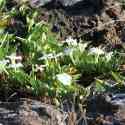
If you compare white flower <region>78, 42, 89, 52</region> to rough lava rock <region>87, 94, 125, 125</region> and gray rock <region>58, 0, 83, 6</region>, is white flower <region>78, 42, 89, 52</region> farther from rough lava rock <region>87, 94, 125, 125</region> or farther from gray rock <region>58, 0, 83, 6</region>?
rough lava rock <region>87, 94, 125, 125</region>

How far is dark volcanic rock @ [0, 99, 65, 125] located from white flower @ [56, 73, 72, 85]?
0.31 meters

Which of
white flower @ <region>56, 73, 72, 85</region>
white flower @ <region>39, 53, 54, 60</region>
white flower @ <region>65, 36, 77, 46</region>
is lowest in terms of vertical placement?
white flower @ <region>56, 73, 72, 85</region>

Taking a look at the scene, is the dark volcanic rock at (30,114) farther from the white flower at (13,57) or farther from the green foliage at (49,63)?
the white flower at (13,57)

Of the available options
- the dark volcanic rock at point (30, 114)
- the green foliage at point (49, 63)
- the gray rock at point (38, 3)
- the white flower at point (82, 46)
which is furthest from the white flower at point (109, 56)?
the gray rock at point (38, 3)

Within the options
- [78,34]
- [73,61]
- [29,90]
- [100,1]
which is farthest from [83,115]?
[100,1]

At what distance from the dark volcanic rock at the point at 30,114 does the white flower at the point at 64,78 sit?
1.03 feet

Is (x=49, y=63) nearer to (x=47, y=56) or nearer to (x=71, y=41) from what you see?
(x=47, y=56)

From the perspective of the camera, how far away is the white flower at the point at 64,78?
9.62 ft

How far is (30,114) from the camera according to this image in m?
2.56

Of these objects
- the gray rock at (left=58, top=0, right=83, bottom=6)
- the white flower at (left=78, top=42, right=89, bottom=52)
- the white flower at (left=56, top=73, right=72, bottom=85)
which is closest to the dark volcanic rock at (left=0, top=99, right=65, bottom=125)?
the white flower at (left=56, top=73, right=72, bottom=85)

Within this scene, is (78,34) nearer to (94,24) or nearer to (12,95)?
(94,24)

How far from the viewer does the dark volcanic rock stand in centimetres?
251

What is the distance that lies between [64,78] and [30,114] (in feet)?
1.67

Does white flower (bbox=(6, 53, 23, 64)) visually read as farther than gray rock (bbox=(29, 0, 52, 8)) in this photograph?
No
